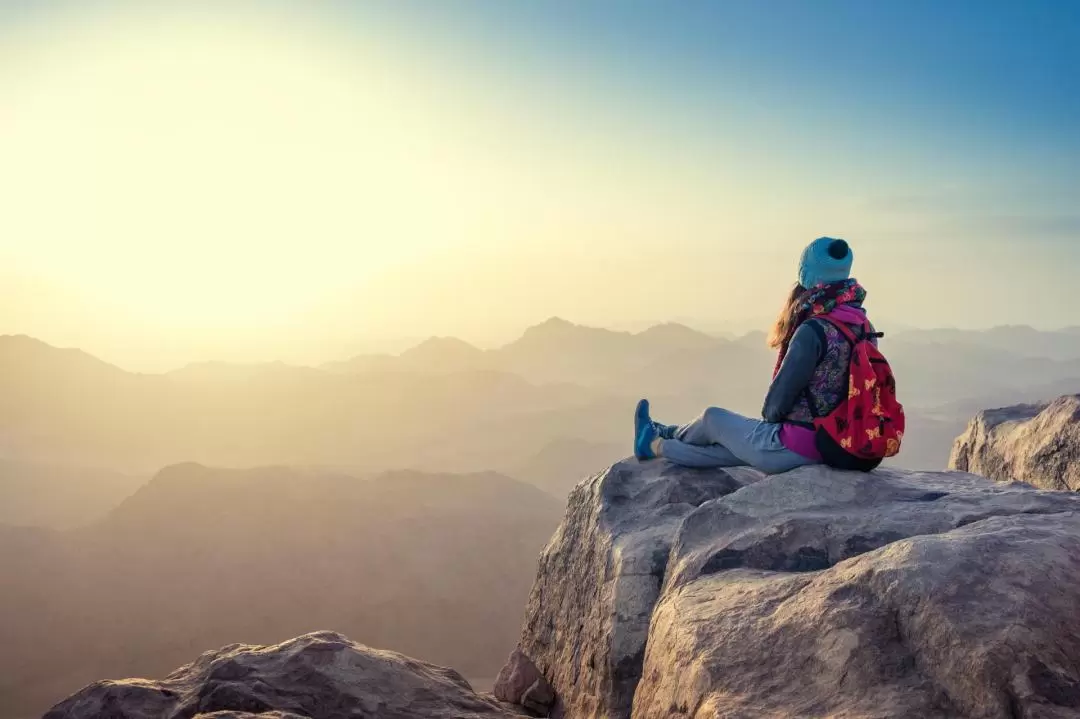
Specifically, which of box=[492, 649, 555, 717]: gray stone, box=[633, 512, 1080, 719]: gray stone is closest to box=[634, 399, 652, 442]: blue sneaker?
box=[492, 649, 555, 717]: gray stone

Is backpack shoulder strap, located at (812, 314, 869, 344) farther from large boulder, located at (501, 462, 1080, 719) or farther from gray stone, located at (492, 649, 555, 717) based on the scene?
gray stone, located at (492, 649, 555, 717)

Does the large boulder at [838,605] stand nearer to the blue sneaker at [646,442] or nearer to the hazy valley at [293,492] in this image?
the blue sneaker at [646,442]

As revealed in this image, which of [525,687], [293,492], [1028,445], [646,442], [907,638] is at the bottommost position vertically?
[293,492]

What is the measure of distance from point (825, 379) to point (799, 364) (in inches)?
9.5

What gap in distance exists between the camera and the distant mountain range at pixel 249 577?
33656mm

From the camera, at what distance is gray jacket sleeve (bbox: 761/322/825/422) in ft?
→ 17.8

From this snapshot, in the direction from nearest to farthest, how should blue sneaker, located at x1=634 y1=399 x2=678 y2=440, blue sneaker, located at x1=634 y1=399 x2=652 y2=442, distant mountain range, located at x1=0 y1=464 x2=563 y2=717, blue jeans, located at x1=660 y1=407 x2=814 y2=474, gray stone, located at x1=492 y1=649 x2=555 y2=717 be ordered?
blue jeans, located at x1=660 y1=407 x2=814 y2=474, gray stone, located at x1=492 y1=649 x2=555 y2=717, blue sneaker, located at x1=634 y1=399 x2=678 y2=440, blue sneaker, located at x1=634 y1=399 x2=652 y2=442, distant mountain range, located at x1=0 y1=464 x2=563 y2=717

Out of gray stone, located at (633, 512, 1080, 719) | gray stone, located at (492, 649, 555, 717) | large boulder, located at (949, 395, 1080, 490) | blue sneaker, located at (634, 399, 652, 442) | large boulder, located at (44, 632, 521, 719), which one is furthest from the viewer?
large boulder, located at (949, 395, 1080, 490)

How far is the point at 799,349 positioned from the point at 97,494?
74424 mm

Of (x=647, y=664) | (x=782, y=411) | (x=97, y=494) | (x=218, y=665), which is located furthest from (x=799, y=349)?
(x=97, y=494)

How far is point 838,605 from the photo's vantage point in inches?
133

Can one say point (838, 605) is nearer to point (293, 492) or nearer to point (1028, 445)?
point (1028, 445)

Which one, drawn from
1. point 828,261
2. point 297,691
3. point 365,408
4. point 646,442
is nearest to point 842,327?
point 828,261

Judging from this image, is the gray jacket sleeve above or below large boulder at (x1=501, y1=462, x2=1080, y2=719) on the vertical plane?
above
